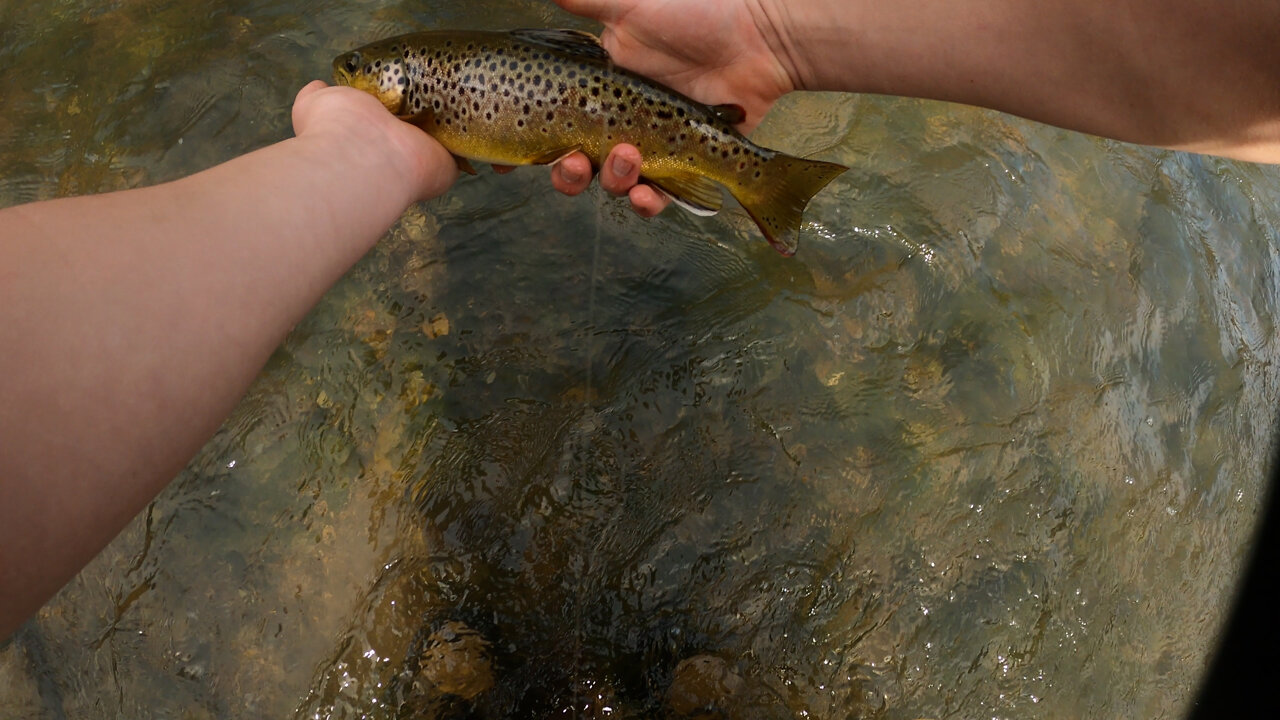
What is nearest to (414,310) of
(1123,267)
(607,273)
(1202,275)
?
(607,273)

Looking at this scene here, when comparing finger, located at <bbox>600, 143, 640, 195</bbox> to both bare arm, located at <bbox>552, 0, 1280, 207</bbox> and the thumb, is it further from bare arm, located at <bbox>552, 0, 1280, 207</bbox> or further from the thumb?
the thumb

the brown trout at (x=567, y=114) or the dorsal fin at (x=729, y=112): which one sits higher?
the dorsal fin at (x=729, y=112)

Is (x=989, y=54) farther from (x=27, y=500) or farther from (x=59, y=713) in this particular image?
(x=59, y=713)

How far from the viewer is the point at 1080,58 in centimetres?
239

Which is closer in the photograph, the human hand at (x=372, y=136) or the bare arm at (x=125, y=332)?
the bare arm at (x=125, y=332)

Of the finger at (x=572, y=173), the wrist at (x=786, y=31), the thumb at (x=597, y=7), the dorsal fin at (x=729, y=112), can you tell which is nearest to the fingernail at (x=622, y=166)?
the finger at (x=572, y=173)

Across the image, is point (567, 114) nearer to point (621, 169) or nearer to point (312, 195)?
point (621, 169)

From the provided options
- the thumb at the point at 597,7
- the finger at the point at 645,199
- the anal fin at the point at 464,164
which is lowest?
the anal fin at the point at 464,164

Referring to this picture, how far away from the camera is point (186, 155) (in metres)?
3.39

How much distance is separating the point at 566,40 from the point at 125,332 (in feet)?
6.11

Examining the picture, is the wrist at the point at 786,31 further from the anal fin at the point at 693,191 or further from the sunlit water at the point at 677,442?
the sunlit water at the point at 677,442

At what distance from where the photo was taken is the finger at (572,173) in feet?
9.12

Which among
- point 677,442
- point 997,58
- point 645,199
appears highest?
point 997,58

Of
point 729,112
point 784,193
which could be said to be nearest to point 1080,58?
point 784,193
